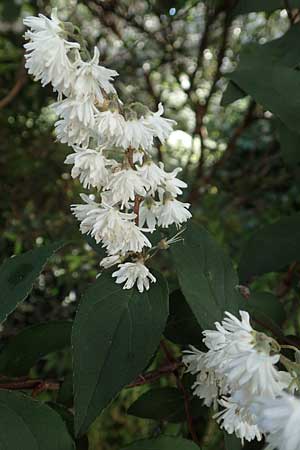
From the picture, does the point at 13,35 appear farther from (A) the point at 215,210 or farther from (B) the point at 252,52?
(B) the point at 252,52

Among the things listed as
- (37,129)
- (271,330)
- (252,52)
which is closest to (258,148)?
(37,129)

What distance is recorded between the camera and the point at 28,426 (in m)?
0.61

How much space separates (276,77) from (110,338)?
15.2 inches

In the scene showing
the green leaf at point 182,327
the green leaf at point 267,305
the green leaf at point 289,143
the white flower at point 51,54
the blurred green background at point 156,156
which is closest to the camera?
the white flower at point 51,54

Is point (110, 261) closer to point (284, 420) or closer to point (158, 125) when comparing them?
point (158, 125)

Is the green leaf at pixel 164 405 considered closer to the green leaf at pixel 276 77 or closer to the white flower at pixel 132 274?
the white flower at pixel 132 274

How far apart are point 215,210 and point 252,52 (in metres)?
0.84

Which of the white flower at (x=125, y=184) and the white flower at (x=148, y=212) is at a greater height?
the white flower at (x=125, y=184)

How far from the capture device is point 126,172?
0.57 metres

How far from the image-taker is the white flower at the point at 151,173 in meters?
0.58

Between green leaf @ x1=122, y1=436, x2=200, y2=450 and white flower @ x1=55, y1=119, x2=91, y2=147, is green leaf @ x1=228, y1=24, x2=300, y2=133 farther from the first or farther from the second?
green leaf @ x1=122, y1=436, x2=200, y2=450

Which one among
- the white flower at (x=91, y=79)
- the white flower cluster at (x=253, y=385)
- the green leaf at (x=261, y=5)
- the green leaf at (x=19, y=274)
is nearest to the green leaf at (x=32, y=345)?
the green leaf at (x=19, y=274)

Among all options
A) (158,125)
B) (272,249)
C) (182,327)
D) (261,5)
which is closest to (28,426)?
(182,327)

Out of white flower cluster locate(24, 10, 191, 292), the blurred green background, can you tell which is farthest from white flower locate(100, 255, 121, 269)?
the blurred green background
